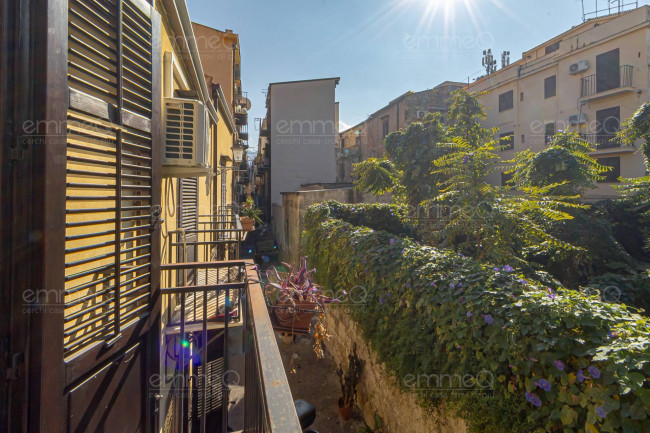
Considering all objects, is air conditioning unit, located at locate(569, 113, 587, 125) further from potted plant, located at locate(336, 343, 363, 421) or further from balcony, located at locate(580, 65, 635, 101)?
potted plant, located at locate(336, 343, 363, 421)

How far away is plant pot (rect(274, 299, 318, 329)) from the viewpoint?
4.38 m

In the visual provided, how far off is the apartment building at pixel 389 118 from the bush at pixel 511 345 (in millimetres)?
17019

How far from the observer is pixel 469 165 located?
5023 mm

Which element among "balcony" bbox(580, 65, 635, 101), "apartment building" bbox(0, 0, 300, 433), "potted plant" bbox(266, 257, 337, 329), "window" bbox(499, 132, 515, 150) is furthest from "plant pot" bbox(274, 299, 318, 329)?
"balcony" bbox(580, 65, 635, 101)

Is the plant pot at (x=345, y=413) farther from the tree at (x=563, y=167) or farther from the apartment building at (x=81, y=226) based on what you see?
the tree at (x=563, y=167)

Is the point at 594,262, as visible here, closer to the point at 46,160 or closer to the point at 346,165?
the point at 46,160

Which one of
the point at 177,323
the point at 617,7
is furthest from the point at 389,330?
the point at 617,7

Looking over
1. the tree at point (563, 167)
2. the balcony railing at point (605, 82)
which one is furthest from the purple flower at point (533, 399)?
the balcony railing at point (605, 82)

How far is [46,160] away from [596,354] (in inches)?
123

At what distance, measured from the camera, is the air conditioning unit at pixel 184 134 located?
290cm

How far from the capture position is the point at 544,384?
7.18 feet

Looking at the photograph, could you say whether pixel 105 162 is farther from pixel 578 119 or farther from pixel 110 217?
pixel 578 119

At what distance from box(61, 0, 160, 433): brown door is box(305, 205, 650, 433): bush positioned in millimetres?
2576

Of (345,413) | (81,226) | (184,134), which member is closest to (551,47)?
(345,413)
